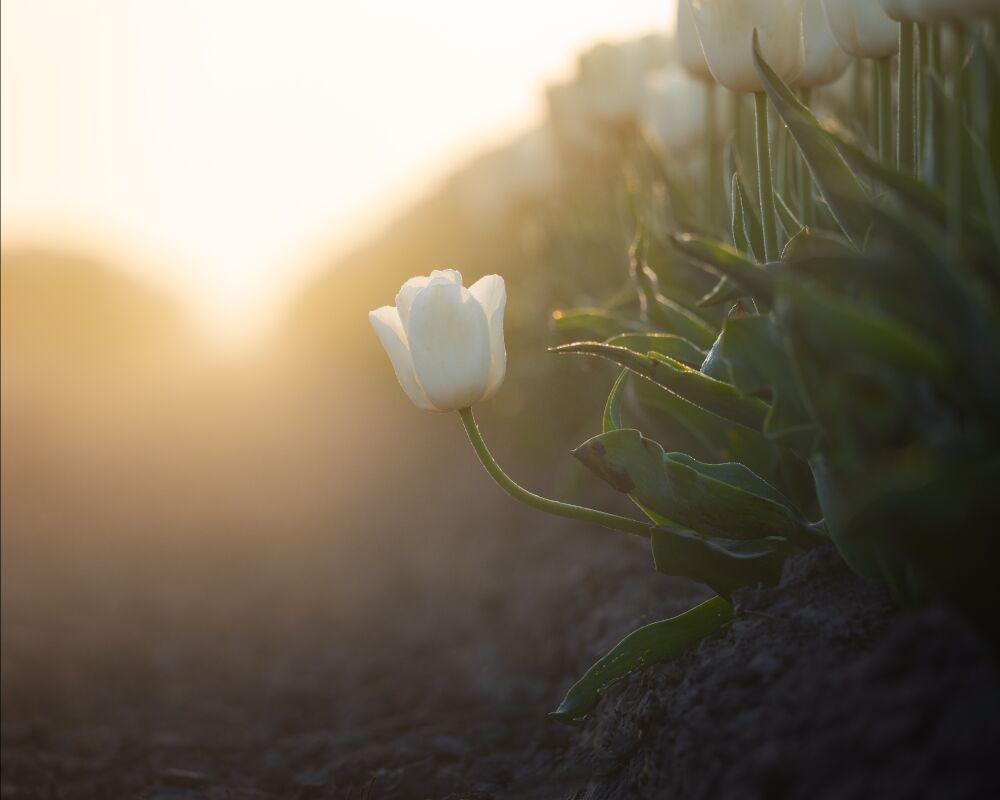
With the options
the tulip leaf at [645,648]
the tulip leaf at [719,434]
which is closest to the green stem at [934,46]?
the tulip leaf at [719,434]

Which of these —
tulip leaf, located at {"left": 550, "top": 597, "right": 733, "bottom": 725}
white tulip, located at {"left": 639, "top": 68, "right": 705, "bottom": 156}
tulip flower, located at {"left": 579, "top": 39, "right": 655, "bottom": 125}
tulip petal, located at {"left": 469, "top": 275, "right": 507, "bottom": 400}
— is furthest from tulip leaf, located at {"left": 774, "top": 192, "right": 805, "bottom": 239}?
tulip flower, located at {"left": 579, "top": 39, "right": 655, "bottom": 125}

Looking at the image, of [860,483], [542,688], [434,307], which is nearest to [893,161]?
[434,307]

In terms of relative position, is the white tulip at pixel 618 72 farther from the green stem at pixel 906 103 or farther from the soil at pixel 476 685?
the green stem at pixel 906 103

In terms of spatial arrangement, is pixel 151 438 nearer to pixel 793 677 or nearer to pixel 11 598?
pixel 11 598

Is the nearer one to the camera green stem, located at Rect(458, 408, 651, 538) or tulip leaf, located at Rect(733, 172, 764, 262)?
green stem, located at Rect(458, 408, 651, 538)

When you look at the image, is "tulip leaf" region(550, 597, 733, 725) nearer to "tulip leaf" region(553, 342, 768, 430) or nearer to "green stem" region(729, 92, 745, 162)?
"tulip leaf" region(553, 342, 768, 430)
